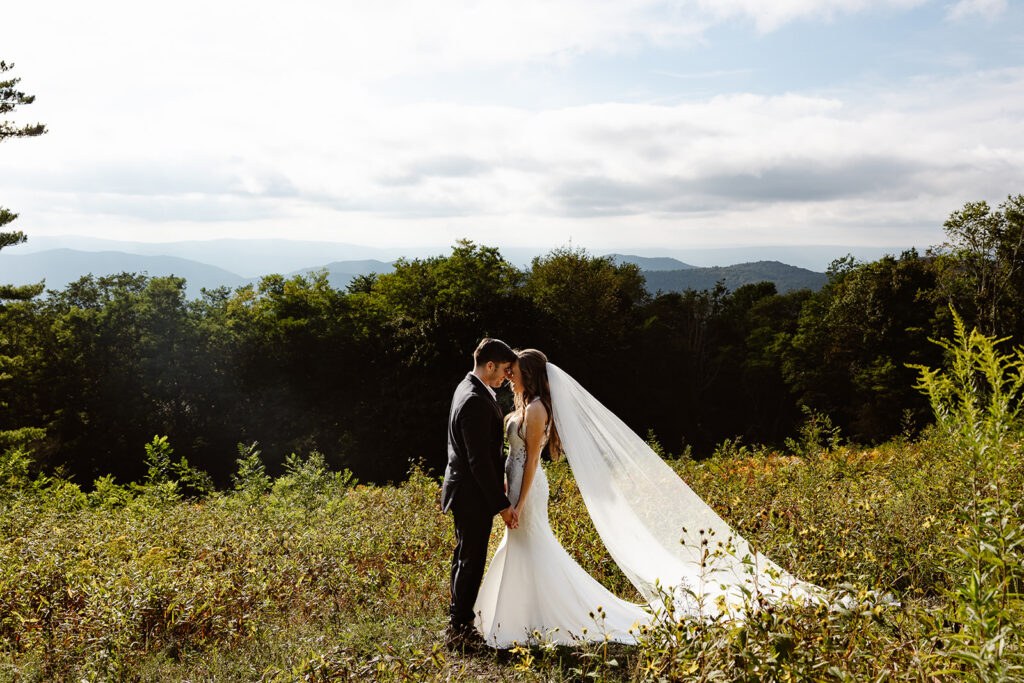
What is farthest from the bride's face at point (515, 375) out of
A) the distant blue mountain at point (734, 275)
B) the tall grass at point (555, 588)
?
the distant blue mountain at point (734, 275)

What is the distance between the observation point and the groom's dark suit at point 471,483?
183 inches

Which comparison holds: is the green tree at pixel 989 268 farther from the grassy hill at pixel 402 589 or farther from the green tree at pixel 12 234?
the green tree at pixel 12 234

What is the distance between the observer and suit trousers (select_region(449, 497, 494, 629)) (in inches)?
189

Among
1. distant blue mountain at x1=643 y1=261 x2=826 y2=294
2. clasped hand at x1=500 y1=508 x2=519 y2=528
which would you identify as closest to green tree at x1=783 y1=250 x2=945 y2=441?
clasped hand at x1=500 y1=508 x2=519 y2=528

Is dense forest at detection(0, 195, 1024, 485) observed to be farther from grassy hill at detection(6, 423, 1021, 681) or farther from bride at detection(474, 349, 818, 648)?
bride at detection(474, 349, 818, 648)

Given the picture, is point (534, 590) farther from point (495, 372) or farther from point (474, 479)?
point (495, 372)

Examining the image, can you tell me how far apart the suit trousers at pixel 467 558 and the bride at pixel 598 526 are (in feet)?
0.59

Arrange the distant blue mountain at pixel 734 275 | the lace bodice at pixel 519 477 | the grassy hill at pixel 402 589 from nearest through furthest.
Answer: the grassy hill at pixel 402 589 → the lace bodice at pixel 519 477 → the distant blue mountain at pixel 734 275

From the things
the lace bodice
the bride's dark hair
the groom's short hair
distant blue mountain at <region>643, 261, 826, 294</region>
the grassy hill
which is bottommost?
the grassy hill

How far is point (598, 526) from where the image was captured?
5.32m

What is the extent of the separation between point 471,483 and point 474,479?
0.04m

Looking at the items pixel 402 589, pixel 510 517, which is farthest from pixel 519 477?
→ pixel 402 589

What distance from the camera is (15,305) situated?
70.6 feet

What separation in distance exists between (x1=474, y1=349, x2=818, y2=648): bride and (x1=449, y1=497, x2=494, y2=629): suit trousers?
179 mm
